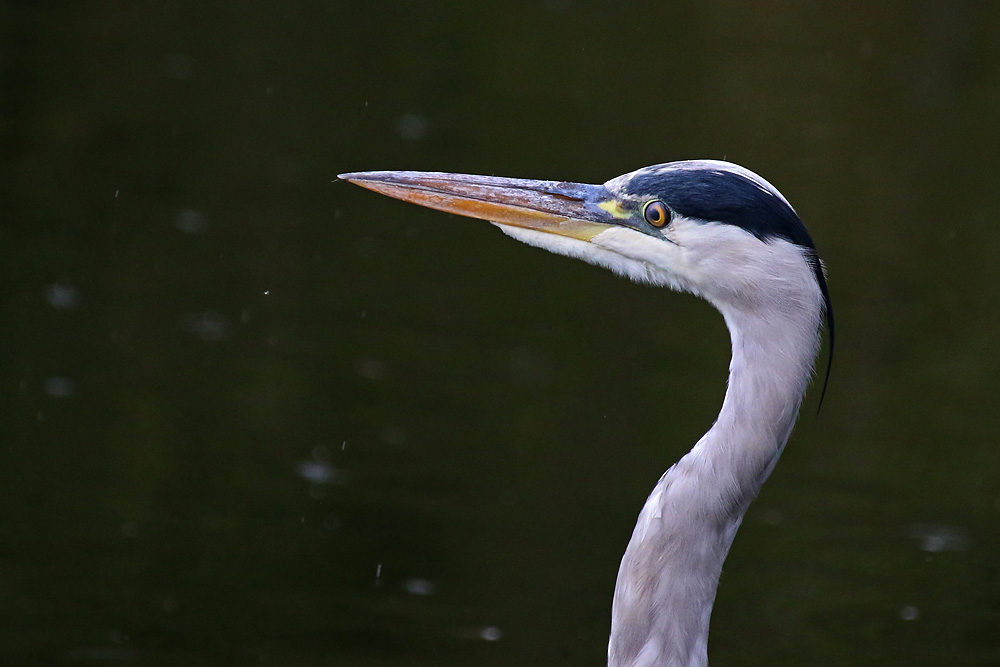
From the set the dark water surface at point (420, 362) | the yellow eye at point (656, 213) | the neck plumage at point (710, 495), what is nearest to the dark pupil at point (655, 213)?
the yellow eye at point (656, 213)

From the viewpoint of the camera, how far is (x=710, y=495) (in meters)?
2.79

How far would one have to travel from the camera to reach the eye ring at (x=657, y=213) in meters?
2.98

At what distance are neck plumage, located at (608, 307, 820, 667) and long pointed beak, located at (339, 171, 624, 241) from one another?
43 centimetres

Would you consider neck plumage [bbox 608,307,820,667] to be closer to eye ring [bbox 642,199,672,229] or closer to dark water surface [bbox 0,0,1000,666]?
eye ring [bbox 642,199,672,229]

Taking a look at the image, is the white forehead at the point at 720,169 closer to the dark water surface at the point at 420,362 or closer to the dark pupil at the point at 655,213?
the dark pupil at the point at 655,213

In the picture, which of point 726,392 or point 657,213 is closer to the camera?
point 726,392

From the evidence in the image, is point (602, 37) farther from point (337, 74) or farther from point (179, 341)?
point (179, 341)

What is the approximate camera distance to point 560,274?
8336 mm

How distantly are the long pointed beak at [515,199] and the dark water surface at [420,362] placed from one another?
7.05 ft

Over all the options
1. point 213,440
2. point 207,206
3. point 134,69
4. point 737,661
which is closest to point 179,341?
point 213,440

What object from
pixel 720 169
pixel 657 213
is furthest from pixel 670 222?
pixel 720 169

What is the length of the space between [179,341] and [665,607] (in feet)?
14.6

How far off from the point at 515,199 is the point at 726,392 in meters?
0.71

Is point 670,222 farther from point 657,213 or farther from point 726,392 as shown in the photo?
point 726,392
